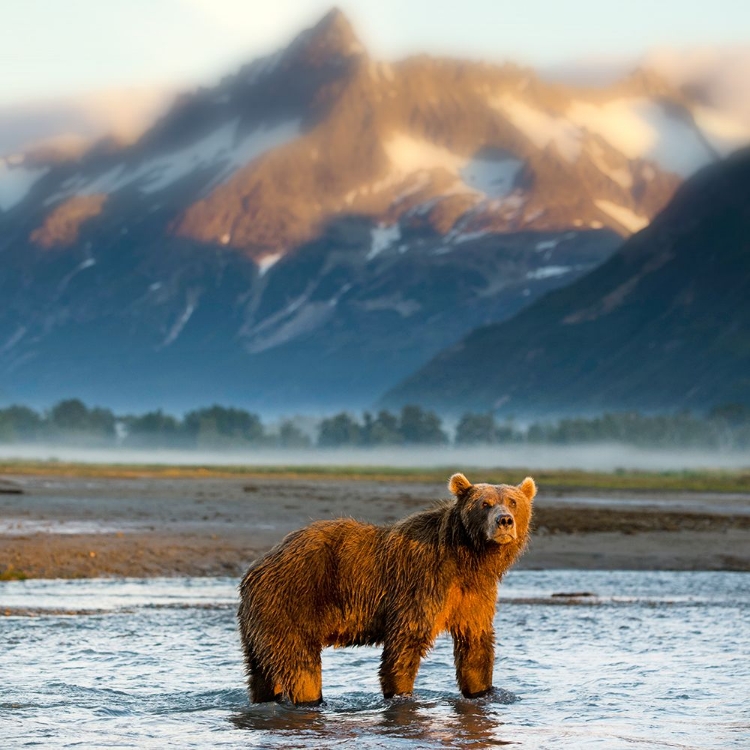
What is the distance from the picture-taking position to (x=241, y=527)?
45.1 meters

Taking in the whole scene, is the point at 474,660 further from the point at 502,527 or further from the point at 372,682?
the point at 372,682

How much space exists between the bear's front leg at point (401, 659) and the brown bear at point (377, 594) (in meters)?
0.01

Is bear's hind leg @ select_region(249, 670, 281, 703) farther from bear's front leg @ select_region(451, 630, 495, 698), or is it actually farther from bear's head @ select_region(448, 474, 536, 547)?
bear's head @ select_region(448, 474, 536, 547)

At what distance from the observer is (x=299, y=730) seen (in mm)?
14469

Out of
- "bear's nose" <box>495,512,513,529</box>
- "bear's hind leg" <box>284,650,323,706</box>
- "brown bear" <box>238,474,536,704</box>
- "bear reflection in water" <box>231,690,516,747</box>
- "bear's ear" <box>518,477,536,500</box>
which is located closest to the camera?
"bear's nose" <box>495,512,513,529</box>

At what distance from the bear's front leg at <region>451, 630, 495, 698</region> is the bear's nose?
67.3 inches

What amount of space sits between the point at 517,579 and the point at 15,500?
95.7 ft

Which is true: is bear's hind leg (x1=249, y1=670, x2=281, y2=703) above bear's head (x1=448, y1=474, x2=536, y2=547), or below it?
below

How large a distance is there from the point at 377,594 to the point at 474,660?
136 centimetres

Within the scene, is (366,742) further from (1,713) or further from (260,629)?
(1,713)

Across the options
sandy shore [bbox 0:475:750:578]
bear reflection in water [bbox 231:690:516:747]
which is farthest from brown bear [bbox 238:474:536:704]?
sandy shore [bbox 0:475:750:578]

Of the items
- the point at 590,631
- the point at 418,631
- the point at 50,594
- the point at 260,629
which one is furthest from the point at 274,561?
the point at 50,594

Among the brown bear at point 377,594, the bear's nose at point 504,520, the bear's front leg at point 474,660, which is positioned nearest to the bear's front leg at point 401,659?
the brown bear at point 377,594

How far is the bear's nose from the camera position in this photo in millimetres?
13781
